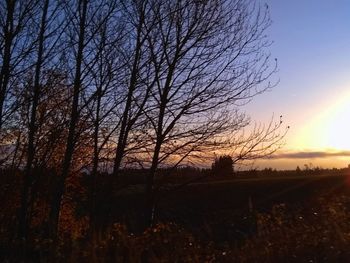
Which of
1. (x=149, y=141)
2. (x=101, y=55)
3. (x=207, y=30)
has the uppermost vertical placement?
(x=207, y=30)

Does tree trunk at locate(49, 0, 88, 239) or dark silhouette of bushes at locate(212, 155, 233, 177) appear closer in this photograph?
tree trunk at locate(49, 0, 88, 239)

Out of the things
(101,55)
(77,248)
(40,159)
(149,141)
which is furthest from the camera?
(149,141)

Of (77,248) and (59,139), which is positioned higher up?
(59,139)

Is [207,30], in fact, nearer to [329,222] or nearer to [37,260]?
[329,222]

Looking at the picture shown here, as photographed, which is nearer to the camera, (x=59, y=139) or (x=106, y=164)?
(x=59, y=139)

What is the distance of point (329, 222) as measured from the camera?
941 cm

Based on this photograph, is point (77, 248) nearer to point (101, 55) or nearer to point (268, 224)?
point (268, 224)

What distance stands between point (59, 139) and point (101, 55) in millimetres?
2584

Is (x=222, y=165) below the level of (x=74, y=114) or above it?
below

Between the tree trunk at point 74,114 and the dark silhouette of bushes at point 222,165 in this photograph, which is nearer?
Answer: the tree trunk at point 74,114

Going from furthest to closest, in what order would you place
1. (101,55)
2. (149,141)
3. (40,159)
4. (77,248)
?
(149,141)
(101,55)
(40,159)
(77,248)

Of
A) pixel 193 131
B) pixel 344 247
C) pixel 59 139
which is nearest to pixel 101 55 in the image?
pixel 59 139

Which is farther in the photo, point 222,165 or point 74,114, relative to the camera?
point 222,165

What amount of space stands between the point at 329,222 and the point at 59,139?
5.65 m
